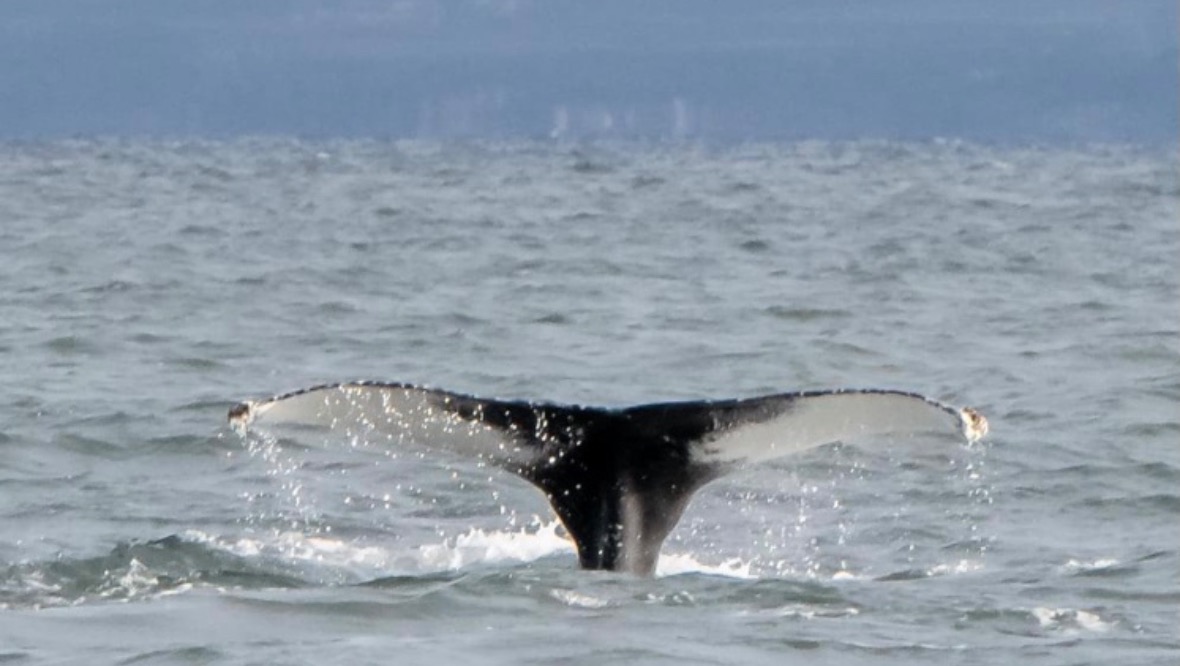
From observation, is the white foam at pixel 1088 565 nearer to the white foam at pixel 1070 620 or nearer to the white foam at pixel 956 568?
the white foam at pixel 956 568

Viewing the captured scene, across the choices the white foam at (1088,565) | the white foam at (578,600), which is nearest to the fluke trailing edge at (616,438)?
the white foam at (578,600)

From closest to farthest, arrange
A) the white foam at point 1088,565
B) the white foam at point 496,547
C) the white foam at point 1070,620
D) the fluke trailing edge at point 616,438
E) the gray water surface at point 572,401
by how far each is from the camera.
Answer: the fluke trailing edge at point 616,438 < the gray water surface at point 572,401 < the white foam at point 1070,620 < the white foam at point 1088,565 < the white foam at point 496,547

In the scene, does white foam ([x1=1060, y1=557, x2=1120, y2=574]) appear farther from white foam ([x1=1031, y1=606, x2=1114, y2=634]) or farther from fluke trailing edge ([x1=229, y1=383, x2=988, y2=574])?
fluke trailing edge ([x1=229, y1=383, x2=988, y2=574])

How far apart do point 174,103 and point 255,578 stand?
154m

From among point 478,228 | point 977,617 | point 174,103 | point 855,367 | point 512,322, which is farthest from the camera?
point 174,103

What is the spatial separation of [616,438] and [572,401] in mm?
5940

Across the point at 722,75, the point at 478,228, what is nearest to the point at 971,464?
the point at 478,228

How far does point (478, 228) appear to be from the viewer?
2919cm

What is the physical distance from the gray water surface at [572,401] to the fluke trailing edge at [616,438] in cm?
29

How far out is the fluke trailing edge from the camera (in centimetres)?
791

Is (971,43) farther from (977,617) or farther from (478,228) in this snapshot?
(977,617)

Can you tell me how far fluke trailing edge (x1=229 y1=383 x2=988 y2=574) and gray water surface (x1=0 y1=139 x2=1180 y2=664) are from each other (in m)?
0.29

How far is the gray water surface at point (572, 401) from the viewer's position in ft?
26.9

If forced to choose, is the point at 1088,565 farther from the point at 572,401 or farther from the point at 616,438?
the point at 572,401
